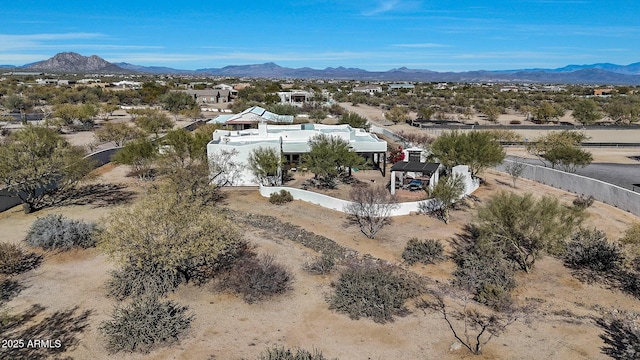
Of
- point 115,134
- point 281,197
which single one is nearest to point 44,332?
point 281,197

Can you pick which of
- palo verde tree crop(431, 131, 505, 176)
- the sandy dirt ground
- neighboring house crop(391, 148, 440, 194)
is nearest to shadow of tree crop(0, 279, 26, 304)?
the sandy dirt ground

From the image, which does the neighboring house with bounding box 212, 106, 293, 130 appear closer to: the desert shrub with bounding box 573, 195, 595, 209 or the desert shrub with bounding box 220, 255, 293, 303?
the desert shrub with bounding box 573, 195, 595, 209

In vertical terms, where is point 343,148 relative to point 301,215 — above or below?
above

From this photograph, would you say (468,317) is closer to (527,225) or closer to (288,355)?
(527,225)

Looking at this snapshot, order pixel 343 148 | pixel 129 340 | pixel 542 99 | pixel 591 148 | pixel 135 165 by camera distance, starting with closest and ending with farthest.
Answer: pixel 129 340, pixel 343 148, pixel 135 165, pixel 591 148, pixel 542 99

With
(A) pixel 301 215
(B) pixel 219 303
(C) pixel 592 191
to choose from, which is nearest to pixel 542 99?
(C) pixel 592 191

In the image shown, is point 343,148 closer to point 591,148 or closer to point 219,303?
point 219,303
